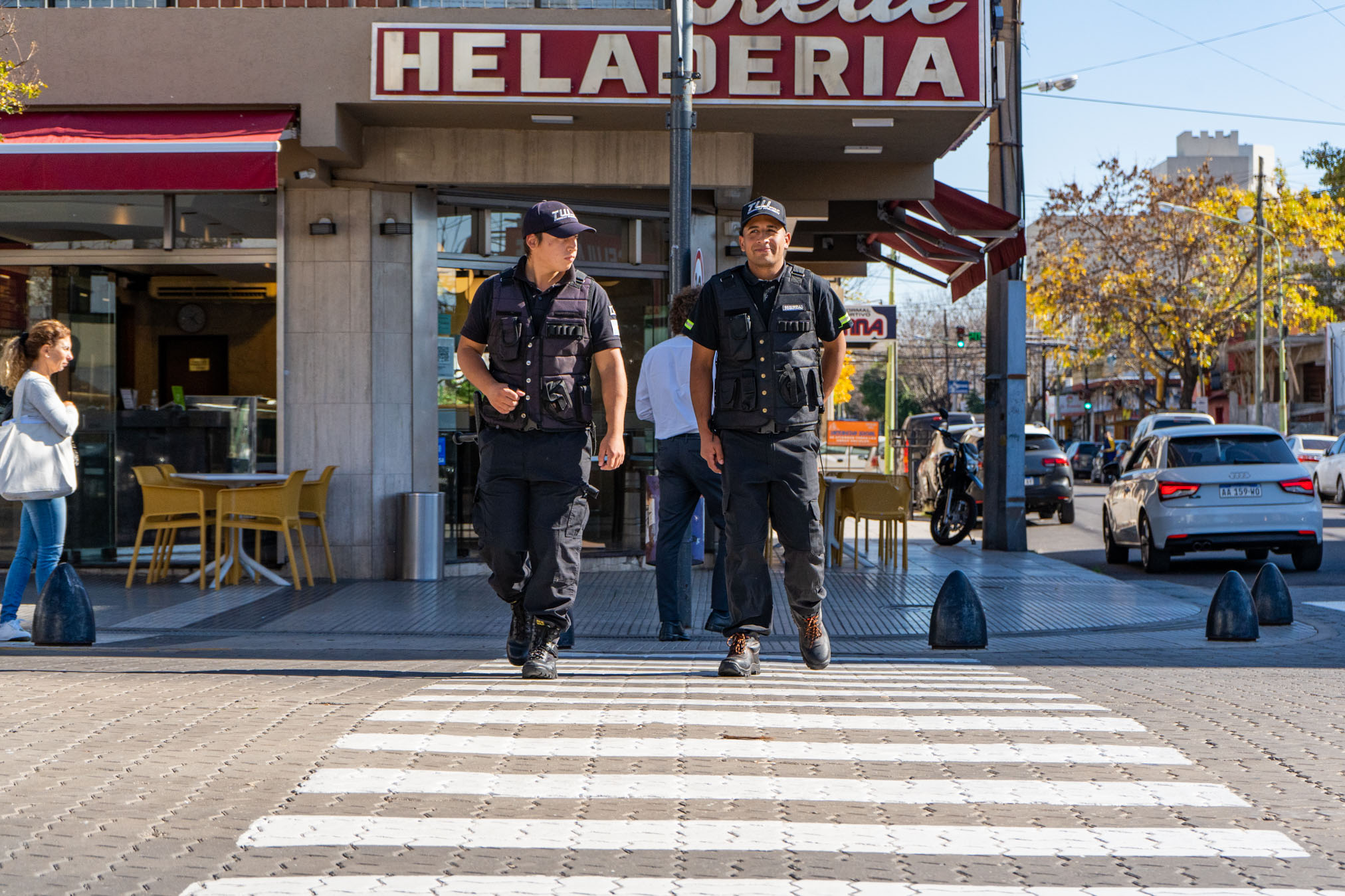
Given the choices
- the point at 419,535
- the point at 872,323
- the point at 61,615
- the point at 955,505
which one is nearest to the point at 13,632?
the point at 61,615

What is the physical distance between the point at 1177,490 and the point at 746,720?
10654 mm

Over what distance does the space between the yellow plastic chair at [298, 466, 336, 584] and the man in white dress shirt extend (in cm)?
432

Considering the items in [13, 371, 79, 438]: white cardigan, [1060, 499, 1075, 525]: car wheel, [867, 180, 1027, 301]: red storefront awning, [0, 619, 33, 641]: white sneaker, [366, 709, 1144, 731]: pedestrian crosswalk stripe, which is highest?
[867, 180, 1027, 301]: red storefront awning

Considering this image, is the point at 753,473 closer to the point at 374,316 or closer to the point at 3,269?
the point at 374,316

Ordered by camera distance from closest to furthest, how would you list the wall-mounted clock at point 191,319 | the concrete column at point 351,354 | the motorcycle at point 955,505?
the concrete column at point 351,354, the wall-mounted clock at point 191,319, the motorcycle at point 955,505

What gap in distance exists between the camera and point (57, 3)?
40.5ft

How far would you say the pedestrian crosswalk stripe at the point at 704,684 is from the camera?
20.5 ft

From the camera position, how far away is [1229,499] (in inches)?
577

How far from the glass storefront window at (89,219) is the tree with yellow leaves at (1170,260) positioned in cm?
3419

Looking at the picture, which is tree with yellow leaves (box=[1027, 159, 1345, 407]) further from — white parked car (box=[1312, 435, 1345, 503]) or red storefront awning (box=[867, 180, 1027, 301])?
red storefront awning (box=[867, 180, 1027, 301])

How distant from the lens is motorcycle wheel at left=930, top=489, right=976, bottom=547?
18531 mm

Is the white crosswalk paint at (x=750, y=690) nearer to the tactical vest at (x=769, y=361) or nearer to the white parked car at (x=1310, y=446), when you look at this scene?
the tactical vest at (x=769, y=361)

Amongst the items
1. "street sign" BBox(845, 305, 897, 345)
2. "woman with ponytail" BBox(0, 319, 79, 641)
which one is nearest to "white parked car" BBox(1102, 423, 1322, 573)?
"woman with ponytail" BBox(0, 319, 79, 641)

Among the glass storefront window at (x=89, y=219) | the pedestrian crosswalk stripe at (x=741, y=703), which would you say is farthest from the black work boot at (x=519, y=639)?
the glass storefront window at (x=89, y=219)
